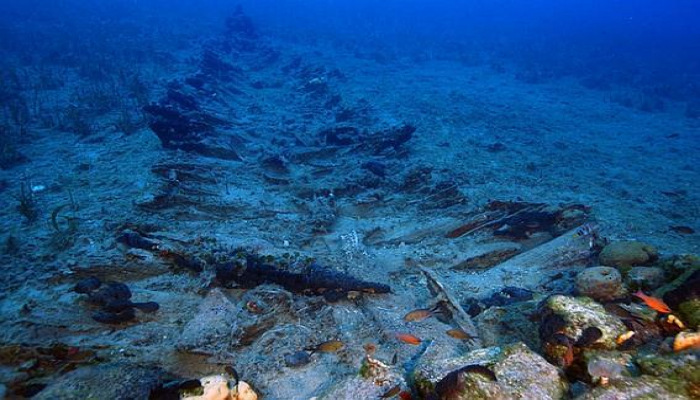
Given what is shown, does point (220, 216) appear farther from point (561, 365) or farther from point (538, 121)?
point (538, 121)

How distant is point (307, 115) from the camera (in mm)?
12734

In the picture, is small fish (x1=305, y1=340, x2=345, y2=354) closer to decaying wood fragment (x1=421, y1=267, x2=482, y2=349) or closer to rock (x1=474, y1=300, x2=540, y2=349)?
decaying wood fragment (x1=421, y1=267, x2=482, y2=349)

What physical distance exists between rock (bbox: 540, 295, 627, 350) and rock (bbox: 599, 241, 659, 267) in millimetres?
1804

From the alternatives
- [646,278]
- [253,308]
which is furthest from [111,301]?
[646,278]

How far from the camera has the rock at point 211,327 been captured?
3.62 metres

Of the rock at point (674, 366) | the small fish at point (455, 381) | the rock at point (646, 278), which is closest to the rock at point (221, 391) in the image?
the small fish at point (455, 381)

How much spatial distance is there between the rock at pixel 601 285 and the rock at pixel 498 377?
58.5 inches

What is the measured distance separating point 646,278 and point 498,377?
2691 millimetres

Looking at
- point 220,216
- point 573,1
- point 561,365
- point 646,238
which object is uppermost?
point 573,1

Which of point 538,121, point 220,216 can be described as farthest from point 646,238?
point 538,121

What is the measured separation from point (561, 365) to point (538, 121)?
46.7 ft

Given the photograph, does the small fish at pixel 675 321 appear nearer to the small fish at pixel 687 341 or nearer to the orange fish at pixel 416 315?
the small fish at pixel 687 341

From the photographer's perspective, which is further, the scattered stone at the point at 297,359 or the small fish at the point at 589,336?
the scattered stone at the point at 297,359

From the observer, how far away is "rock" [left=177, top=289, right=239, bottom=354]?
11.9ft
